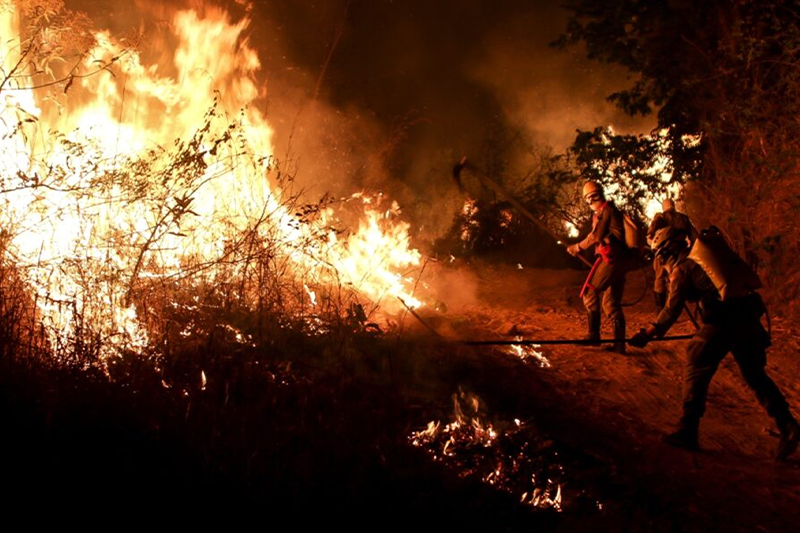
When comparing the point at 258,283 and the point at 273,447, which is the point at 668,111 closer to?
the point at 258,283

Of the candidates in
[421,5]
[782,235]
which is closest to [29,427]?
[782,235]

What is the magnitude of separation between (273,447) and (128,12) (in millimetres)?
7925

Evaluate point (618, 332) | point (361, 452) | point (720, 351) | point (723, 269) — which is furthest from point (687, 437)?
point (361, 452)

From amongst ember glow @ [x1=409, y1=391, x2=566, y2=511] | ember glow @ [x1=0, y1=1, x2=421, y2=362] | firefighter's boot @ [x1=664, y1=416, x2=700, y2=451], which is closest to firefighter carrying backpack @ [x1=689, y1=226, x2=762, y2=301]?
firefighter's boot @ [x1=664, y1=416, x2=700, y2=451]

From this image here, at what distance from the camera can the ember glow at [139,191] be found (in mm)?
5273

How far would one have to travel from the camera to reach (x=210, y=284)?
19.9ft

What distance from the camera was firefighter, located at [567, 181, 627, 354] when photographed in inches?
310

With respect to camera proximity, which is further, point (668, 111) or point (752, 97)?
point (668, 111)

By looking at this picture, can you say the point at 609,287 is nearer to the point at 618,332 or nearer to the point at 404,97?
the point at 618,332

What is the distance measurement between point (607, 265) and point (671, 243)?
2118mm

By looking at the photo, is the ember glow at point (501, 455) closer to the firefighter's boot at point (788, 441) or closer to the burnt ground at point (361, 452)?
the burnt ground at point (361, 452)

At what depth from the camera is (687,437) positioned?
5355 millimetres

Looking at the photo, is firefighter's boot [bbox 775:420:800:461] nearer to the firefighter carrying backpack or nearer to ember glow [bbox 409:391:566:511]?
the firefighter carrying backpack

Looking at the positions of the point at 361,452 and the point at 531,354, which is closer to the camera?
the point at 361,452
